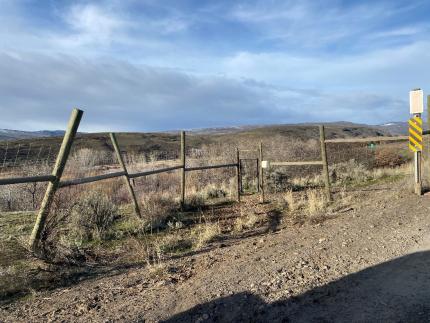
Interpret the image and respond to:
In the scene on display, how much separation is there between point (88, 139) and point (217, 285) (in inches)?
2343

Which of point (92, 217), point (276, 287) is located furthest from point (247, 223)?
point (276, 287)

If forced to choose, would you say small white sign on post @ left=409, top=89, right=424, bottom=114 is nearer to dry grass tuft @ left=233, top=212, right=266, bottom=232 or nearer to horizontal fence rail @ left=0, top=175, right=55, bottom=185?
dry grass tuft @ left=233, top=212, right=266, bottom=232

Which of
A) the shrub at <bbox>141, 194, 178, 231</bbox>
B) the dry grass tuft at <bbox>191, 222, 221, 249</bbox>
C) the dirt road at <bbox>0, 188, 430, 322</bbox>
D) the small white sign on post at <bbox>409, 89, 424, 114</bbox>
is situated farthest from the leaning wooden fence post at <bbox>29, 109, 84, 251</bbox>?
the small white sign on post at <bbox>409, 89, 424, 114</bbox>

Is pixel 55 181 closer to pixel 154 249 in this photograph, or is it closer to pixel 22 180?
pixel 22 180

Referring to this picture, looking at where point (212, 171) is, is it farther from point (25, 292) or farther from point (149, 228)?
point (25, 292)

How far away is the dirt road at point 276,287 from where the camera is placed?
4.23m

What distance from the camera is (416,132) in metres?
9.26

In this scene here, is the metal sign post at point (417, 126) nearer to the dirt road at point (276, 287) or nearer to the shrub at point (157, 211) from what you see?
the dirt road at point (276, 287)

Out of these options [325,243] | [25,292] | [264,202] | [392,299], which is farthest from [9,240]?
[264,202]

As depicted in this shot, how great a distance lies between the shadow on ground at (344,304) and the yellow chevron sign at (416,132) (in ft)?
16.4

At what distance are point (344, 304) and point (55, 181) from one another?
4.09m

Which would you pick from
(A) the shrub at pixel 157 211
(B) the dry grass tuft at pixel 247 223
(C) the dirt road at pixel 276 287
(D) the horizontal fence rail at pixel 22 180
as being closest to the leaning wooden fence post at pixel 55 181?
(D) the horizontal fence rail at pixel 22 180

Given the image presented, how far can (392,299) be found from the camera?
Result: 430cm

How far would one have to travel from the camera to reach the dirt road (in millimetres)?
A: 4234
